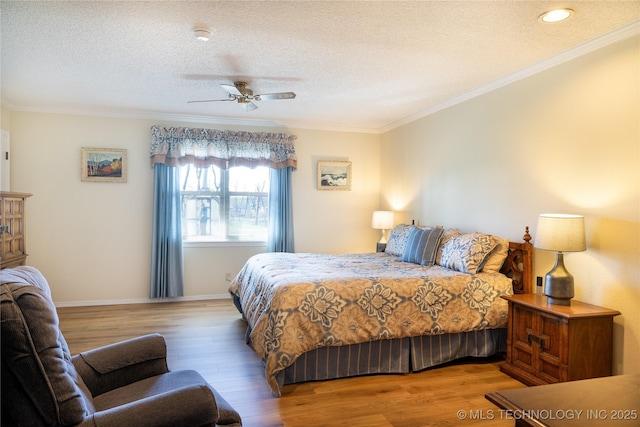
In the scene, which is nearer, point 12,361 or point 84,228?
point 12,361

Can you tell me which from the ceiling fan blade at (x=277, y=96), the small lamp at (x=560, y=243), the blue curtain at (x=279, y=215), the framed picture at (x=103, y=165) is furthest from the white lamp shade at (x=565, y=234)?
the framed picture at (x=103, y=165)

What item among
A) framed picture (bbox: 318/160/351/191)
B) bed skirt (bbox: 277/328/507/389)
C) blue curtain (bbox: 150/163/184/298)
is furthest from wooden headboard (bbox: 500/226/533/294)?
blue curtain (bbox: 150/163/184/298)

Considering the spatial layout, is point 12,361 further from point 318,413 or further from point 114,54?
point 114,54

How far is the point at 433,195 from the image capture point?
195 inches

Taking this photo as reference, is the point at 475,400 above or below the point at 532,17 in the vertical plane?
below

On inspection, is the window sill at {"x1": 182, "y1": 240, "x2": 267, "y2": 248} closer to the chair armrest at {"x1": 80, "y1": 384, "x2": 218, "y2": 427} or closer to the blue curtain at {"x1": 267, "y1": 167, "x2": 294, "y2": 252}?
the blue curtain at {"x1": 267, "y1": 167, "x2": 294, "y2": 252}

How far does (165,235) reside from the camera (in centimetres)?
535

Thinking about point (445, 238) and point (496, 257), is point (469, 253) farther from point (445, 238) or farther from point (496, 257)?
point (445, 238)

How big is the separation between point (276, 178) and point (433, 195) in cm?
216

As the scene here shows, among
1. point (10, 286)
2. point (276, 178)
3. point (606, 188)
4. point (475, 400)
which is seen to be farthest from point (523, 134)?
point (10, 286)

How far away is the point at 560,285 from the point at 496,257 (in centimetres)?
73

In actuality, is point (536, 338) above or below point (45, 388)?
below

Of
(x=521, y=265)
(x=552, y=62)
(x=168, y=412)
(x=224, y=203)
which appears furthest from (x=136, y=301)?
(x=552, y=62)

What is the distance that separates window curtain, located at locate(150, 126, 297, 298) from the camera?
5.34 m
